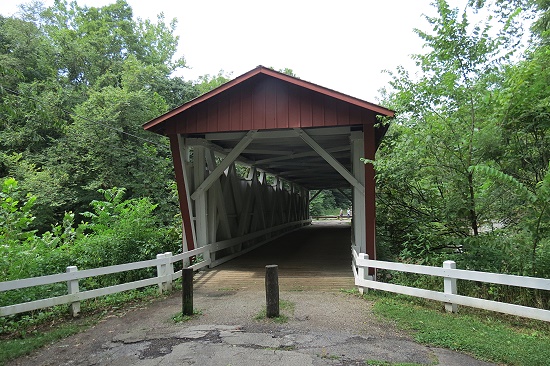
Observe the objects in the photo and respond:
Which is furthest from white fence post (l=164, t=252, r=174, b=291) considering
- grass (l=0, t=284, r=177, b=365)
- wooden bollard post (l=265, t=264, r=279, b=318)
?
wooden bollard post (l=265, t=264, r=279, b=318)

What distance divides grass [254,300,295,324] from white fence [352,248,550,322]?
155 centimetres

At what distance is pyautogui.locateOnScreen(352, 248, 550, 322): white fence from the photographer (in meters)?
4.69

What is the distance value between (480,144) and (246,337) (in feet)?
15.5

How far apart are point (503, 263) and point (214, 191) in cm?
682

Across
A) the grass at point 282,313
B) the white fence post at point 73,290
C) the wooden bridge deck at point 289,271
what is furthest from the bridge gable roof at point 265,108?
the white fence post at point 73,290

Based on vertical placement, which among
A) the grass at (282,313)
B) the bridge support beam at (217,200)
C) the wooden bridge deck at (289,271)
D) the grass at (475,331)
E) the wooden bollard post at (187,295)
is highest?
the bridge support beam at (217,200)

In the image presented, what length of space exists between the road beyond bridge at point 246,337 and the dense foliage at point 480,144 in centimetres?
251

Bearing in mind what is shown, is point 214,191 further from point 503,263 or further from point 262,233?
point 503,263

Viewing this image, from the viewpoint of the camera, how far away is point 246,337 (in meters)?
4.63

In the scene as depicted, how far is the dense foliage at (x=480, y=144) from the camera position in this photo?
18.9 feet

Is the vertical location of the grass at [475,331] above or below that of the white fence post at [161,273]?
below

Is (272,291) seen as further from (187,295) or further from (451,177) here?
(451,177)

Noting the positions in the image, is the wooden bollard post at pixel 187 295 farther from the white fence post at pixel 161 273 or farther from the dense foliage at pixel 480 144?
the dense foliage at pixel 480 144

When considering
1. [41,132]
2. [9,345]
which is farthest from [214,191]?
[41,132]
